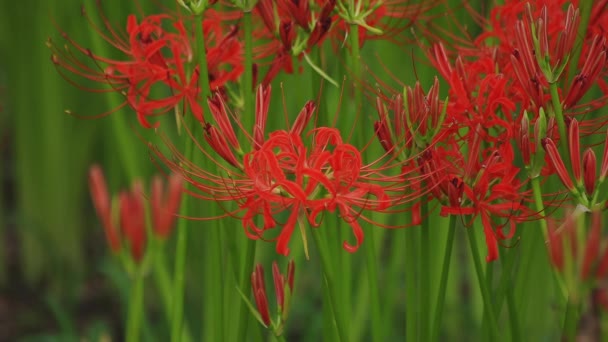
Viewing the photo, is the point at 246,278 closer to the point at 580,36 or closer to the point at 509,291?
the point at 509,291

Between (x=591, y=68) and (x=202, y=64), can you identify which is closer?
(x=591, y=68)

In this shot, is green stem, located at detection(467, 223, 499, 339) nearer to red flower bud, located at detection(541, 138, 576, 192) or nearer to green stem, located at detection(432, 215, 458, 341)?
green stem, located at detection(432, 215, 458, 341)

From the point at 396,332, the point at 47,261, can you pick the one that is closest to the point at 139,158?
the point at 47,261

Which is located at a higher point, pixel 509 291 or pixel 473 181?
pixel 473 181

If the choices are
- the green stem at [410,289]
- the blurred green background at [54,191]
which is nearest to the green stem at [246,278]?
the green stem at [410,289]

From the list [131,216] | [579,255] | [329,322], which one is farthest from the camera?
[329,322]

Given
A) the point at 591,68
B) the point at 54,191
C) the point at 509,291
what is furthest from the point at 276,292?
the point at 54,191

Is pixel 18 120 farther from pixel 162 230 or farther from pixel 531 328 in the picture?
pixel 162 230
